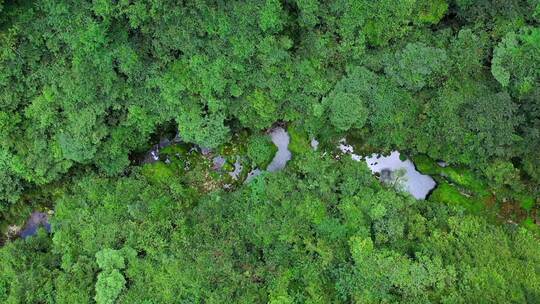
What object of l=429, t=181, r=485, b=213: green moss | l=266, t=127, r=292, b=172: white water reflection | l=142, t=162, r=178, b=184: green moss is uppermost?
l=142, t=162, r=178, b=184: green moss

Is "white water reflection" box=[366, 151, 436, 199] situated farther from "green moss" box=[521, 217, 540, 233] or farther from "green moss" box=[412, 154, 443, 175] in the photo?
"green moss" box=[521, 217, 540, 233]

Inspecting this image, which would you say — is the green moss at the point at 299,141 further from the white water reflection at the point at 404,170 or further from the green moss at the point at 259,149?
the white water reflection at the point at 404,170

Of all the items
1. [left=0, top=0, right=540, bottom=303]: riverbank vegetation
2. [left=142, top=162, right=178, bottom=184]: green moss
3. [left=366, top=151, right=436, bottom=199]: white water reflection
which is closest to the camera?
[left=0, top=0, right=540, bottom=303]: riverbank vegetation

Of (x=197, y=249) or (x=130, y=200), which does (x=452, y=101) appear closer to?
(x=197, y=249)

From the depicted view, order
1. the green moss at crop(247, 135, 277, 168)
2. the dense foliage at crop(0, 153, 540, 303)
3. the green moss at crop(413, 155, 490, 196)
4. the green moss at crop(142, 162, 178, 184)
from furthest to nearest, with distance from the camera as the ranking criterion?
the green moss at crop(247, 135, 277, 168)
the green moss at crop(413, 155, 490, 196)
the green moss at crop(142, 162, 178, 184)
the dense foliage at crop(0, 153, 540, 303)

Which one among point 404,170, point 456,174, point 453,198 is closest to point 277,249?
point 404,170

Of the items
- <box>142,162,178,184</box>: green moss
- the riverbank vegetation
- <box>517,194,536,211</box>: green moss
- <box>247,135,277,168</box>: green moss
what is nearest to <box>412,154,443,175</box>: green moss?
the riverbank vegetation

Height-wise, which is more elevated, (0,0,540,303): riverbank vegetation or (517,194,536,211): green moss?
(0,0,540,303): riverbank vegetation

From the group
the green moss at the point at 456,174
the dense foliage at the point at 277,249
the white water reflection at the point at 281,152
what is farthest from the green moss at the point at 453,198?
the white water reflection at the point at 281,152

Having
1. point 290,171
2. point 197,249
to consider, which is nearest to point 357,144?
point 290,171

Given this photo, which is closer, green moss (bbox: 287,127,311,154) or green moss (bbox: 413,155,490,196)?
green moss (bbox: 413,155,490,196)
